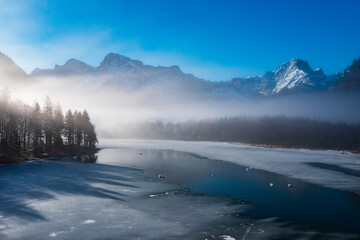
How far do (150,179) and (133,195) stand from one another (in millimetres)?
13965

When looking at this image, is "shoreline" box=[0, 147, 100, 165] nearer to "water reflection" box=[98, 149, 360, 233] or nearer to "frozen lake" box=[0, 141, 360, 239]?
"frozen lake" box=[0, 141, 360, 239]

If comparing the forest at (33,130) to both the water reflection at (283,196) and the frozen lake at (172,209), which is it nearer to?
the frozen lake at (172,209)

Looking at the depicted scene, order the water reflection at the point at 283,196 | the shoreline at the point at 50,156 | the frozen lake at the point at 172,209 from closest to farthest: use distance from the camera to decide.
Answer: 1. the frozen lake at the point at 172,209
2. the water reflection at the point at 283,196
3. the shoreline at the point at 50,156

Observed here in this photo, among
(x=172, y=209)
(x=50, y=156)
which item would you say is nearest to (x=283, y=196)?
(x=172, y=209)

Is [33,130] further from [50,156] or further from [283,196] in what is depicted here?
[283,196]

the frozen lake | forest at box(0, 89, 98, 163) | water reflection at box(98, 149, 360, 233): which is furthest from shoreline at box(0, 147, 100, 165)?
water reflection at box(98, 149, 360, 233)

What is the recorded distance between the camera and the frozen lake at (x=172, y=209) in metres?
24.6

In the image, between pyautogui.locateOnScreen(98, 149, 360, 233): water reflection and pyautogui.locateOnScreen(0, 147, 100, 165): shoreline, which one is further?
pyautogui.locateOnScreen(0, 147, 100, 165): shoreline

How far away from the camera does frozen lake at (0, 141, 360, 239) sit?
24641mm

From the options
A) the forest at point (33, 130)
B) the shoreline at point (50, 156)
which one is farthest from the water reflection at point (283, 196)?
the forest at point (33, 130)

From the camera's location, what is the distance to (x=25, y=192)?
131 ft

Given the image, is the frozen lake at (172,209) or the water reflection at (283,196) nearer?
the frozen lake at (172,209)

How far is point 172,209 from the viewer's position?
32.2 meters

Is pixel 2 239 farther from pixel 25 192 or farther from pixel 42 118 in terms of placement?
pixel 42 118
